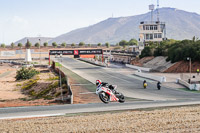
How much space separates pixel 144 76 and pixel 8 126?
43.1 metres

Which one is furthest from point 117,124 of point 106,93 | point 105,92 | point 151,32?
point 151,32

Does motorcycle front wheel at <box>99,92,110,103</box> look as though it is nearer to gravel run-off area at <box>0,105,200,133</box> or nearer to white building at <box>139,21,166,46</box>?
gravel run-off area at <box>0,105,200,133</box>

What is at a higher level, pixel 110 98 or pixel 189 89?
pixel 110 98

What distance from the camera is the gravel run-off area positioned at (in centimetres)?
1319

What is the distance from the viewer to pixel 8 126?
14.4 meters

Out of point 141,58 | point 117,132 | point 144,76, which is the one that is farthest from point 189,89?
point 141,58

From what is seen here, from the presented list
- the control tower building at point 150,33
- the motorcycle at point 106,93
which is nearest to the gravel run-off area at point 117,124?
the motorcycle at point 106,93

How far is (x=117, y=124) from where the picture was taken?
14203 mm

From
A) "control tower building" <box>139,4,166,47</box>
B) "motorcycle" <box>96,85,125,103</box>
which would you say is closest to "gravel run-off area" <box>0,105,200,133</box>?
"motorcycle" <box>96,85,125,103</box>

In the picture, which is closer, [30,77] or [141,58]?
[30,77]

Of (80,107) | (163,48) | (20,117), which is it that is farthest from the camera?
(163,48)

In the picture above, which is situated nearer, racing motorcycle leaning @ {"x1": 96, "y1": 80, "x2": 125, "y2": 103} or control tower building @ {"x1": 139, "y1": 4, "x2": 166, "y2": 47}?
racing motorcycle leaning @ {"x1": 96, "y1": 80, "x2": 125, "y2": 103}

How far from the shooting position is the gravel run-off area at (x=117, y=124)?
43.3 ft

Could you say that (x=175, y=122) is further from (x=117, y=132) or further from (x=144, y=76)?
(x=144, y=76)
